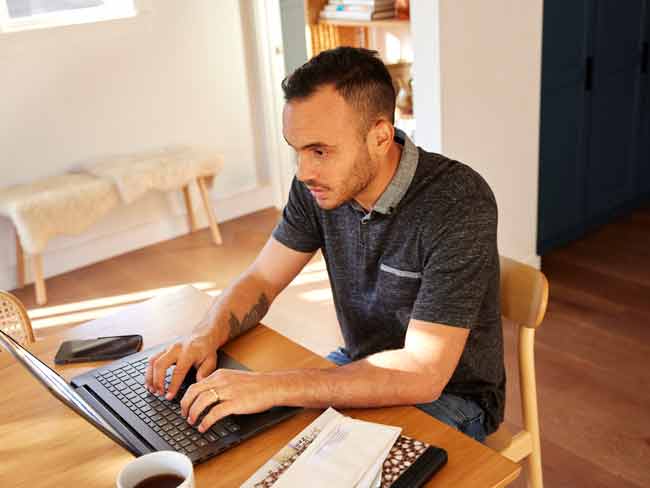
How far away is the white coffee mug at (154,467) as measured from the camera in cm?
104

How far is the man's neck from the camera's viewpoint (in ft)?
5.13

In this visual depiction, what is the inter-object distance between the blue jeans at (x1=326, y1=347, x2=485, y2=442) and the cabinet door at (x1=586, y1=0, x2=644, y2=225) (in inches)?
95.5

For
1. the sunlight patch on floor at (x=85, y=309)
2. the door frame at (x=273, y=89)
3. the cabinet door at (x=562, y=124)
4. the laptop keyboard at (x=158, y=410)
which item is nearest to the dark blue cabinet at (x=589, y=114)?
the cabinet door at (x=562, y=124)

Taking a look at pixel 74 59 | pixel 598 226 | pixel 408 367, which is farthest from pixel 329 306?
pixel 408 367

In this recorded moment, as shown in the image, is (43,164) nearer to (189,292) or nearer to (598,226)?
(189,292)

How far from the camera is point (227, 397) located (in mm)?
1266

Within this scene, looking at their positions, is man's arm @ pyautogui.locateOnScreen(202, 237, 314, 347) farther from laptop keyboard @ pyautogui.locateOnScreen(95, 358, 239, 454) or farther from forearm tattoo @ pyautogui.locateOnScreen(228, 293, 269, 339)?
laptop keyboard @ pyautogui.locateOnScreen(95, 358, 239, 454)

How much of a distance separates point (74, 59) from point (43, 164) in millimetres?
520

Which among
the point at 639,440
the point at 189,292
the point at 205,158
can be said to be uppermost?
the point at 189,292

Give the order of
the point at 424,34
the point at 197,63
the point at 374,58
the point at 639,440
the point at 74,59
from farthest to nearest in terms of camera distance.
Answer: the point at 197,63, the point at 74,59, the point at 424,34, the point at 639,440, the point at 374,58

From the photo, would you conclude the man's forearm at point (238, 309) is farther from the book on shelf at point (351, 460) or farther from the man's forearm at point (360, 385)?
the book on shelf at point (351, 460)

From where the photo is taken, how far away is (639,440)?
2.34 metres

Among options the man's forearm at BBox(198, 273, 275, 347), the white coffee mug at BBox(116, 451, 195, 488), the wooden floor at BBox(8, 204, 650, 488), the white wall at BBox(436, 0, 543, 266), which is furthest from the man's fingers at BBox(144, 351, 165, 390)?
the white wall at BBox(436, 0, 543, 266)

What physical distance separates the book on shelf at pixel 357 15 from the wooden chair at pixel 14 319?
237 cm
